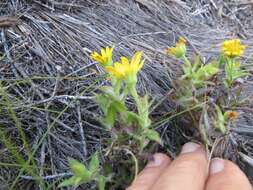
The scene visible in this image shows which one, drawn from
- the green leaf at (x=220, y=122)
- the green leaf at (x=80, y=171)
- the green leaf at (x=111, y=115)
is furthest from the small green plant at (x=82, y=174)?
the green leaf at (x=220, y=122)

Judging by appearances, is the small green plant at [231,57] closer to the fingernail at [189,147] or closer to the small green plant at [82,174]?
the fingernail at [189,147]

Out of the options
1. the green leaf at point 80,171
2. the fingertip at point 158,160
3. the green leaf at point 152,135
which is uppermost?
the green leaf at point 152,135

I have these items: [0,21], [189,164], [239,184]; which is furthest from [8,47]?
[239,184]

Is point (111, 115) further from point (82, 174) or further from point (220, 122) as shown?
point (220, 122)

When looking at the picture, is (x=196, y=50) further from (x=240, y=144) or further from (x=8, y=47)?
(x=8, y=47)

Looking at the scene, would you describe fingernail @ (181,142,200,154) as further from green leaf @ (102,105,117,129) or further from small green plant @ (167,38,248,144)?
green leaf @ (102,105,117,129)

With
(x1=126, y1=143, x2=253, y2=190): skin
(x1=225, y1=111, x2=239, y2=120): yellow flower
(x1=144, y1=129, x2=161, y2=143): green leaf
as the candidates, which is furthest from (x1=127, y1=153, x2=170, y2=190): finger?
(x1=225, y1=111, x2=239, y2=120): yellow flower
